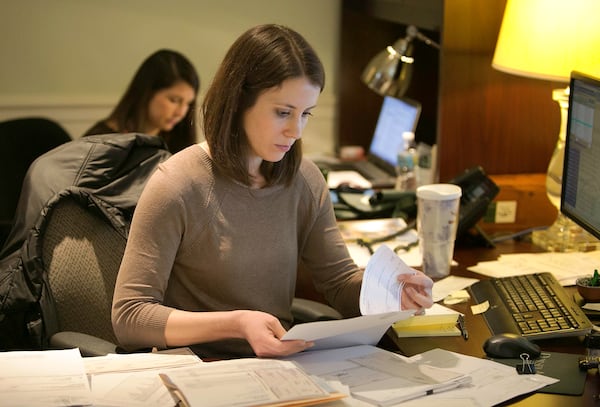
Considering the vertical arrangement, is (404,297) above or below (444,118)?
below

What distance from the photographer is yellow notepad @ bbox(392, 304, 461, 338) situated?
5.63 ft

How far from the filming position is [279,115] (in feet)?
5.58

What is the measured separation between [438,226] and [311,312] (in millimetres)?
363

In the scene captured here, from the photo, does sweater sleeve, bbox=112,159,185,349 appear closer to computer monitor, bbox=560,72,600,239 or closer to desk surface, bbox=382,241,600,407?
desk surface, bbox=382,241,600,407

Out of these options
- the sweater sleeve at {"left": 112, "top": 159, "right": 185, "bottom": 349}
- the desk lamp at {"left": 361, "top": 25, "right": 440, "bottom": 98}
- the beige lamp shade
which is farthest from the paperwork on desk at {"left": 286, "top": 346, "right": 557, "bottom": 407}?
the desk lamp at {"left": 361, "top": 25, "right": 440, "bottom": 98}

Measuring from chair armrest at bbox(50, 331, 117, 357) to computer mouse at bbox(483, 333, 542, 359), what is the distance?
0.73m

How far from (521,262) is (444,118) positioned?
1.68 ft

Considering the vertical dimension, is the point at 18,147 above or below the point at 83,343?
above

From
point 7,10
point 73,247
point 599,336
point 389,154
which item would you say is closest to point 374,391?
point 599,336

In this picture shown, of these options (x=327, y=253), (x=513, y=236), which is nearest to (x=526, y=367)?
(x=327, y=253)

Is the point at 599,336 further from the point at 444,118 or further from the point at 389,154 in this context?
the point at 389,154

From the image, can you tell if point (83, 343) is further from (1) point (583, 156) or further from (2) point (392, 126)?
(2) point (392, 126)

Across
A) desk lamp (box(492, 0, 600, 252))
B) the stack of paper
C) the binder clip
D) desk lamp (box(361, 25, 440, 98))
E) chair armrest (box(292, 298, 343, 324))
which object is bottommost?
chair armrest (box(292, 298, 343, 324))

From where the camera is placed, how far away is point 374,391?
1.42 meters
